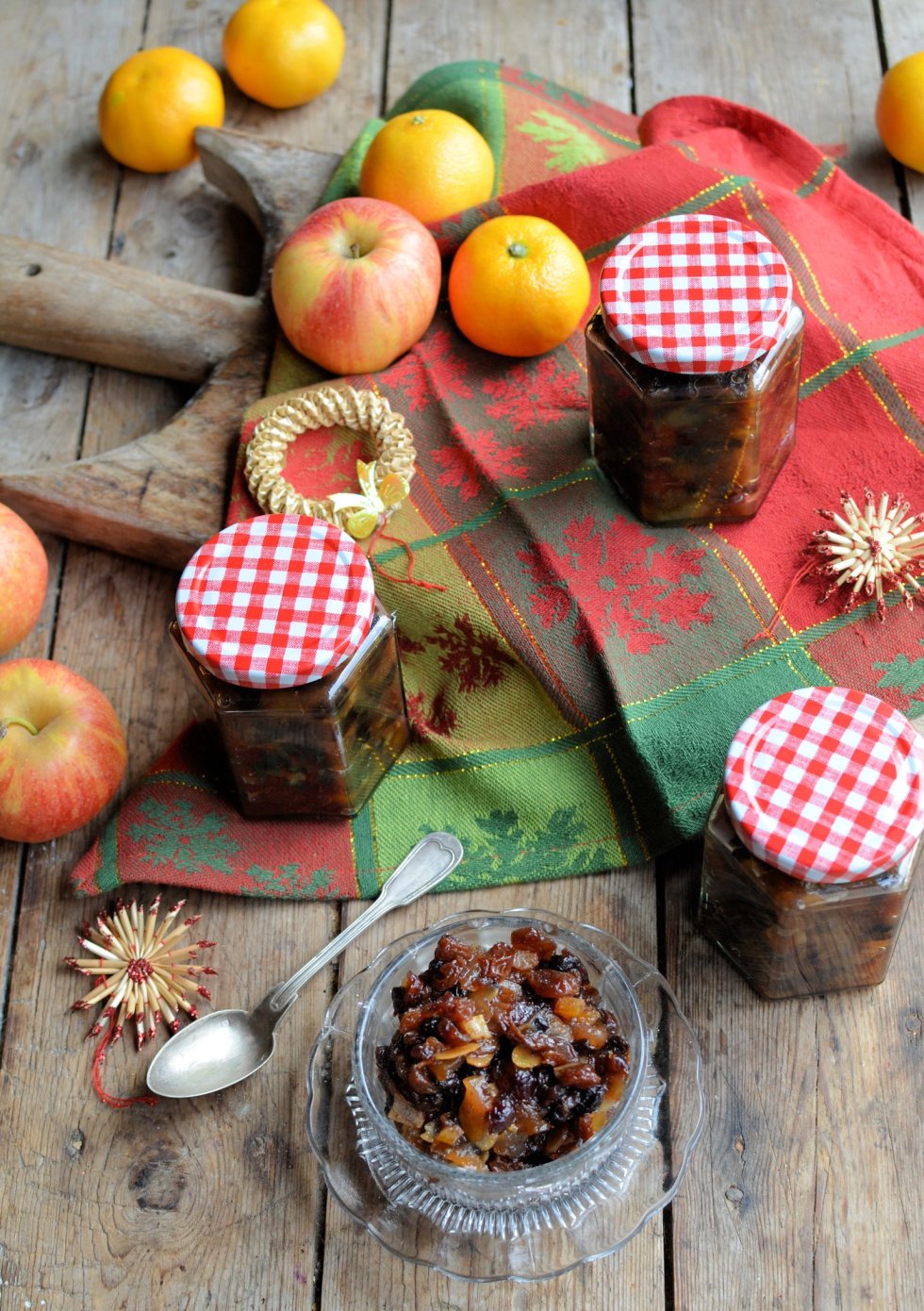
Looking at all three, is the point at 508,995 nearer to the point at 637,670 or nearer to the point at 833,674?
the point at 637,670

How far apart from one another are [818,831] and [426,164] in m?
0.92

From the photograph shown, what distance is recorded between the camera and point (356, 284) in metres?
1.50

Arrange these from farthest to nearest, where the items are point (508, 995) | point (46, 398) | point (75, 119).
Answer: point (75, 119) < point (46, 398) < point (508, 995)

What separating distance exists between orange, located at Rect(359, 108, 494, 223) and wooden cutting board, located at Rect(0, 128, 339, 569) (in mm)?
150

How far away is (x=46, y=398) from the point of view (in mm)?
1752

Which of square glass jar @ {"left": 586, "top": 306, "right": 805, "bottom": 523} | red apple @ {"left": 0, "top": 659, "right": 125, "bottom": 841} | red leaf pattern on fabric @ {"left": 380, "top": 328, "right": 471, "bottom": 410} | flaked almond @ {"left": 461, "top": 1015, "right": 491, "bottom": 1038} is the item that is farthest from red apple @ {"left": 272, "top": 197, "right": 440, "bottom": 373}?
flaked almond @ {"left": 461, "top": 1015, "right": 491, "bottom": 1038}

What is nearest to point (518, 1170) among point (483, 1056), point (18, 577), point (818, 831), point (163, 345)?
point (483, 1056)

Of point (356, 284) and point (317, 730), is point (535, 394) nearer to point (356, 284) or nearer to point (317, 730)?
point (356, 284)

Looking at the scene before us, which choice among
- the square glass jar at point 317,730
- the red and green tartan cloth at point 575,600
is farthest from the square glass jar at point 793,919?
the square glass jar at point 317,730

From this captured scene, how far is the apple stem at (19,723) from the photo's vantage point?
4.48 feet

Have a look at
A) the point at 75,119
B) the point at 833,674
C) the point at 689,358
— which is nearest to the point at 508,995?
the point at 833,674

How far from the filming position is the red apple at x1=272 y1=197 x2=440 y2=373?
1506 millimetres

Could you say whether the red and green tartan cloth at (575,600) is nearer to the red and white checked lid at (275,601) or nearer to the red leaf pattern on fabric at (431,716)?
the red leaf pattern on fabric at (431,716)

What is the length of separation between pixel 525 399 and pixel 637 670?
356 millimetres
